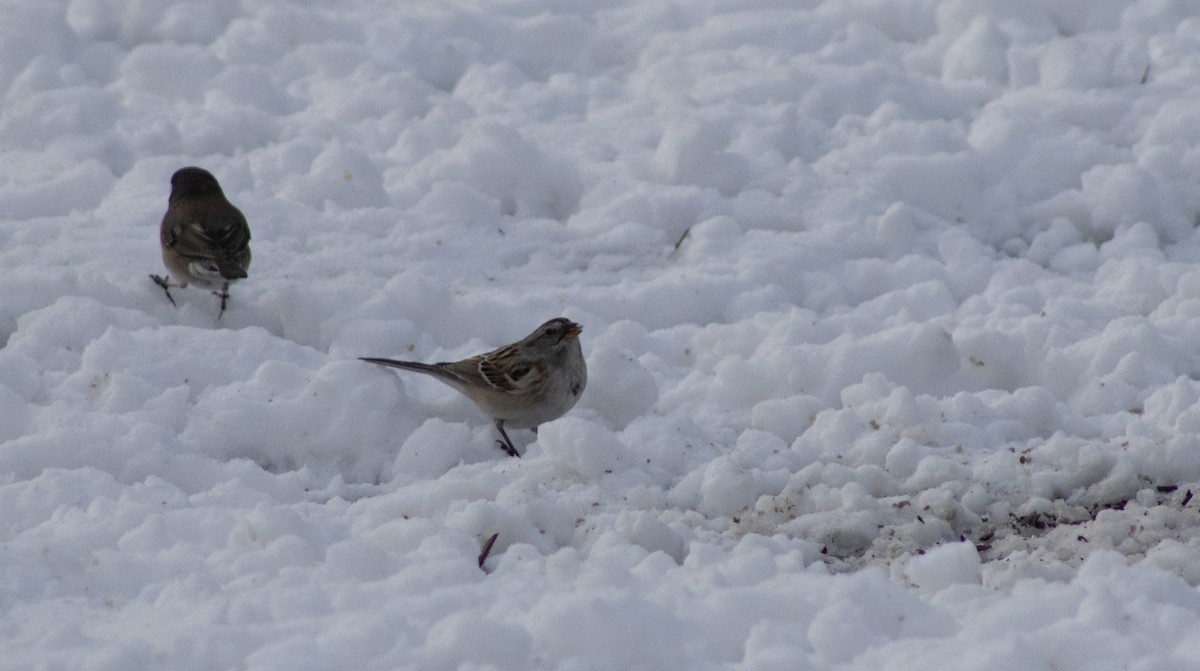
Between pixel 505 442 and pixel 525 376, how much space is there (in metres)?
0.32

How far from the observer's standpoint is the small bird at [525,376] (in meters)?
4.98

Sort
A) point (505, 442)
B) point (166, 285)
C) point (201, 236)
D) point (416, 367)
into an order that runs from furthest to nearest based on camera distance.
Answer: point (166, 285) < point (201, 236) < point (416, 367) < point (505, 442)

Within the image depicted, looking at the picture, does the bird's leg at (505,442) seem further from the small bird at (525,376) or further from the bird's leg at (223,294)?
the bird's leg at (223,294)

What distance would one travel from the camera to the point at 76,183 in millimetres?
6605

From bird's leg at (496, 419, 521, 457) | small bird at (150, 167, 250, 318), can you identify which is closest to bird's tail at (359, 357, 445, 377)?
bird's leg at (496, 419, 521, 457)

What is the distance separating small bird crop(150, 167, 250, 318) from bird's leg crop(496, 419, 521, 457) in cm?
139

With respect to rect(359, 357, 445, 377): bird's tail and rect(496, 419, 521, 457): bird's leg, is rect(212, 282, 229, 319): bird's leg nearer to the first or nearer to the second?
rect(359, 357, 445, 377): bird's tail

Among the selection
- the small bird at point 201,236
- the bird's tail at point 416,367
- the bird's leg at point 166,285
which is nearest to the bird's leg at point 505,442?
the bird's tail at point 416,367

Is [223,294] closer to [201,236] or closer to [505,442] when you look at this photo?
[201,236]

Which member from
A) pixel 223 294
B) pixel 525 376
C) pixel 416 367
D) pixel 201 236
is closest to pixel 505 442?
pixel 525 376

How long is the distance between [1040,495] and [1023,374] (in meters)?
0.95

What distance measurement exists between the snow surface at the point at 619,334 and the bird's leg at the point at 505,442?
6 cm

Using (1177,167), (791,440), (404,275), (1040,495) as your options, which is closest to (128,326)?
(404,275)

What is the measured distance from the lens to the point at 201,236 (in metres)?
5.64
